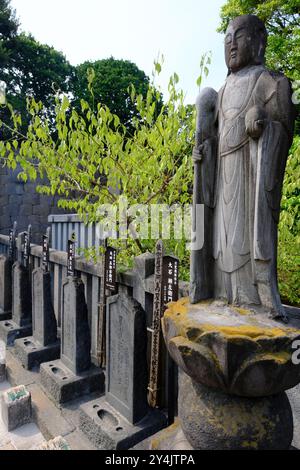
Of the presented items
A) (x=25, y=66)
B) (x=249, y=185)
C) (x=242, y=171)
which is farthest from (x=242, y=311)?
(x=25, y=66)

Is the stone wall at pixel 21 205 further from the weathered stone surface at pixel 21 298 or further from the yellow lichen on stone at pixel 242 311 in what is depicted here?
the yellow lichen on stone at pixel 242 311

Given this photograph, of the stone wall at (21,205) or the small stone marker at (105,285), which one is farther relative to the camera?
the stone wall at (21,205)

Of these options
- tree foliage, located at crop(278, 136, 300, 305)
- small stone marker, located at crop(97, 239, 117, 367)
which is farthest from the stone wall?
tree foliage, located at crop(278, 136, 300, 305)

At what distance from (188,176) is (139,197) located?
2.38 feet

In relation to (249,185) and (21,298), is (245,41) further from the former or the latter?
(21,298)

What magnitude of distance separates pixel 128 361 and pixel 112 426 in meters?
0.54

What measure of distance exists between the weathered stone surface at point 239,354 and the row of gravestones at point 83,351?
1033 mm

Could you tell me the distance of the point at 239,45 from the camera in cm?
232

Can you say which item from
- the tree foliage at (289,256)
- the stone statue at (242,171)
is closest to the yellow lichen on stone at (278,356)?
the stone statue at (242,171)

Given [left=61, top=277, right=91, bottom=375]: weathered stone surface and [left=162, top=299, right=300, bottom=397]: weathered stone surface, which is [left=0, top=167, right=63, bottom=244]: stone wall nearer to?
[left=61, top=277, right=91, bottom=375]: weathered stone surface

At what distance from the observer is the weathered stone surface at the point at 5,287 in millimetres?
5828

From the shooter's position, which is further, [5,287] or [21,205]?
[21,205]

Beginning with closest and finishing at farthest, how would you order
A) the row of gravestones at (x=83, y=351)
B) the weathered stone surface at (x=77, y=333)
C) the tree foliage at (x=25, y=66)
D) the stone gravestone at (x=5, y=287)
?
the row of gravestones at (x=83, y=351) → the weathered stone surface at (x=77, y=333) → the stone gravestone at (x=5, y=287) → the tree foliage at (x=25, y=66)
